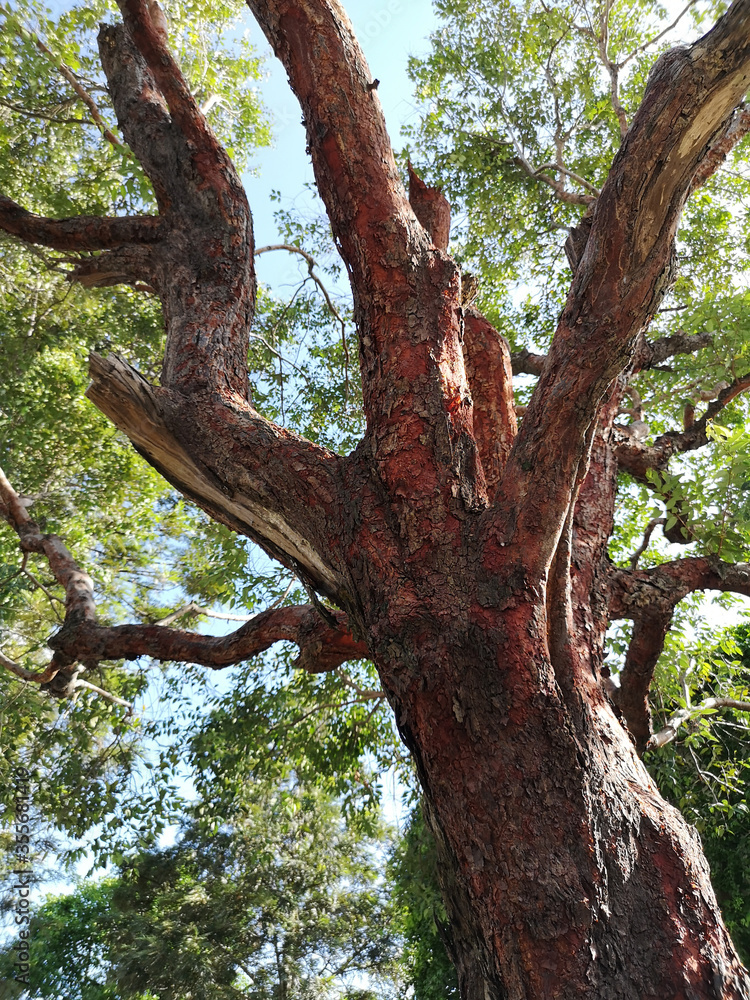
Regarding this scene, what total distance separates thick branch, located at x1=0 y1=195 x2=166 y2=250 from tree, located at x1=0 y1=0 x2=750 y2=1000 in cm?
5

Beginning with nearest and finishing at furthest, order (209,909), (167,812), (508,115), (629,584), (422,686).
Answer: (422,686) → (629,584) → (167,812) → (508,115) → (209,909)

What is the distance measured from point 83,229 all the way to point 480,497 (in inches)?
106

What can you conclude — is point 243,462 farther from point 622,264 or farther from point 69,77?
point 69,77

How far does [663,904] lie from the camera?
1.68 metres

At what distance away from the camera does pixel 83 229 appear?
356cm

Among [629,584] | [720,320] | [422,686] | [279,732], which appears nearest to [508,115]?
[720,320]

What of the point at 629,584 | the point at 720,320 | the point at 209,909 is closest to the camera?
the point at 629,584

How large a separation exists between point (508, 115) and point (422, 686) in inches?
289

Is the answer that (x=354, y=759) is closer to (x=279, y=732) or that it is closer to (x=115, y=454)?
(x=279, y=732)

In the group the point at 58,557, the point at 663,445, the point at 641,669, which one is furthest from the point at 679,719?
the point at 58,557

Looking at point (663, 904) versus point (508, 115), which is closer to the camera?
point (663, 904)

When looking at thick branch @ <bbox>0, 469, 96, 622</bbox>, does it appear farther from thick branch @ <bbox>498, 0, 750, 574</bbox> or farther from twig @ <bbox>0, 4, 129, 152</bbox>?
twig @ <bbox>0, 4, 129, 152</bbox>

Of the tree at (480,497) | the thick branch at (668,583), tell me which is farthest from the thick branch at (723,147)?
the thick branch at (668,583)

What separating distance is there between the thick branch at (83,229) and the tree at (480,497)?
0.18 ft
